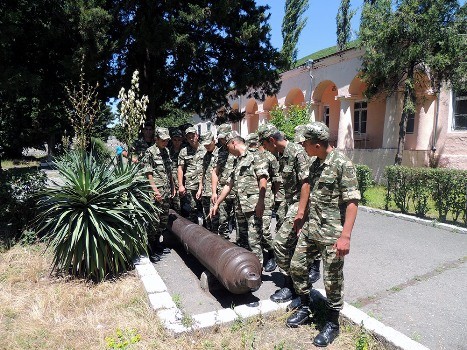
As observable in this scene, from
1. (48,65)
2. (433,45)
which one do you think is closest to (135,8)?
(48,65)

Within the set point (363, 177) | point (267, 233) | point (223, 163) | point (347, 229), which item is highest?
point (223, 163)

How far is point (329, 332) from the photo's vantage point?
3148 millimetres

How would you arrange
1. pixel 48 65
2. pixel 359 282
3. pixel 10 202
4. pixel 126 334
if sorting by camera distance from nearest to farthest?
pixel 126 334, pixel 359 282, pixel 10 202, pixel 48 65

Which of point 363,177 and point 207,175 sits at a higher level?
point 207,175

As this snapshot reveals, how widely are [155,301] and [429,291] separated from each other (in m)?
3.30

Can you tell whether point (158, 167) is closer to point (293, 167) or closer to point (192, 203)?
point (192, 203)

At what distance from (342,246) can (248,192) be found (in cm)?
189

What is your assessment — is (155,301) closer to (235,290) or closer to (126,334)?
(126,334)

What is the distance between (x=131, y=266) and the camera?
15.8ft

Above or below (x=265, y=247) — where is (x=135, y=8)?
above

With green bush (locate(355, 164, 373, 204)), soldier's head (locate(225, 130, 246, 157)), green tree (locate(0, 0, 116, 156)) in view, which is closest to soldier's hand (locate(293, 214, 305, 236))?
soldier's head (locate(225, 130, 246, 157))

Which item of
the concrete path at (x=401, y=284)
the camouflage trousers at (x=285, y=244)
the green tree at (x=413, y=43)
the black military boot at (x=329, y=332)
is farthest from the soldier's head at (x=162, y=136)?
the green tree at (x=413, y=43)

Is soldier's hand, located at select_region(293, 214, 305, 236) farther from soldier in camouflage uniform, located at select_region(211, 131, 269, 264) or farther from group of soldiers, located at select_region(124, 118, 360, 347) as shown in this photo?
soldier in camouflage uniform, located at select_region(211, 131, 269, 264)

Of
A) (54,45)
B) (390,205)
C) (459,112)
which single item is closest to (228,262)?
(54,45)
